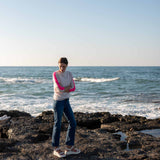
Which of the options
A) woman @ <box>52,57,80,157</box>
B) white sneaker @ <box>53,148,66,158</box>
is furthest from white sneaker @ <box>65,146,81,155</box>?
white sneaker @ <box>53,148,66,158</box>

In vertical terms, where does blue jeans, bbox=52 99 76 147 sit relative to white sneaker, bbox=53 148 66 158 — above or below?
above

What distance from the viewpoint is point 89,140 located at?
499 centimetres

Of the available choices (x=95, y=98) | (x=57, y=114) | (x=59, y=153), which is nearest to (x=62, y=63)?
(x=57, y=114)

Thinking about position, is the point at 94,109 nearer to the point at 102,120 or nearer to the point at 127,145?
the point at 102,120

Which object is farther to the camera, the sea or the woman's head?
the sea

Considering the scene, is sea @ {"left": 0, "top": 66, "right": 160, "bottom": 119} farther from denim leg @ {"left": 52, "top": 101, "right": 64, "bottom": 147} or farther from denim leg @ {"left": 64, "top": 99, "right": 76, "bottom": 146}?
denim leg @ {"left": 52, "top": 101, "right": 64, "bottom": 147}

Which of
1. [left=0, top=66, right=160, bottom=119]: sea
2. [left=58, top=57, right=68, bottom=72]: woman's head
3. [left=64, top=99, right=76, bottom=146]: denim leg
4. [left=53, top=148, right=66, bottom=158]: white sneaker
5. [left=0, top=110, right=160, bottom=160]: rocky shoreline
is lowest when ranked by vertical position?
[left=0, top=66, right=160, bottom=119]: sea

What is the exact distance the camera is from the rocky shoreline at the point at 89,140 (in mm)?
4184

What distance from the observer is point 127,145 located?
16.0ft

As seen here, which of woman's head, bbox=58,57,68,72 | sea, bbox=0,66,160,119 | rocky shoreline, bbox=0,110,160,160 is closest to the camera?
woman's head, bbox=58,57,68,72

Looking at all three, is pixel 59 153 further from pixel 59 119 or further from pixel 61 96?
pixel 61 96

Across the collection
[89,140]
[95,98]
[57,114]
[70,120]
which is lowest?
[95,98]

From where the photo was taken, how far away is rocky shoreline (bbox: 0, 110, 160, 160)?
418 centimetres

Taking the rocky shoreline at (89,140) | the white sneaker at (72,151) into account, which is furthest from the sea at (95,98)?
the white sneaker at (72,151)
